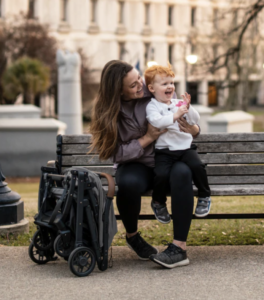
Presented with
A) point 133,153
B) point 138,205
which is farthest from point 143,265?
point 133,153

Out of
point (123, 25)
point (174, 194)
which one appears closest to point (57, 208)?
point (174, 194)

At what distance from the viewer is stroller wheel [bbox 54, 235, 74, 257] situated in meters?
4.39

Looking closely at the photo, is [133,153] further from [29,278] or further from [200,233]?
[200,233]

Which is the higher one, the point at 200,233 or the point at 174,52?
the point at 174,52

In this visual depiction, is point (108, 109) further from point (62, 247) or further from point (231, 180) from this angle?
point (231, 180)

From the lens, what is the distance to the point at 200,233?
6082mm

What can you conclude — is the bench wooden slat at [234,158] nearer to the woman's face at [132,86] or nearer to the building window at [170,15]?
the woman's face at [132,86]

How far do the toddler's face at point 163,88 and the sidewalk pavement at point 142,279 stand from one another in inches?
45.5

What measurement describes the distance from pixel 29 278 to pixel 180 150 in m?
1.35

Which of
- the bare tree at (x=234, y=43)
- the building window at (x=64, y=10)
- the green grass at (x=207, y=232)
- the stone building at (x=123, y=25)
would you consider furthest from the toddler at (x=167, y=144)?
the building window at (x=64, y=10)

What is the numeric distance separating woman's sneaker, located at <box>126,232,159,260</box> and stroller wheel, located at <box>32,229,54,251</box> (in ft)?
1.86

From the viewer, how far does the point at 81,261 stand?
14.3ft

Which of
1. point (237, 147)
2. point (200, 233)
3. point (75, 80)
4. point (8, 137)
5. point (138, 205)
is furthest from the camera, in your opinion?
point (75, 80)

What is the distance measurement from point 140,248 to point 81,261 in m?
0.59
